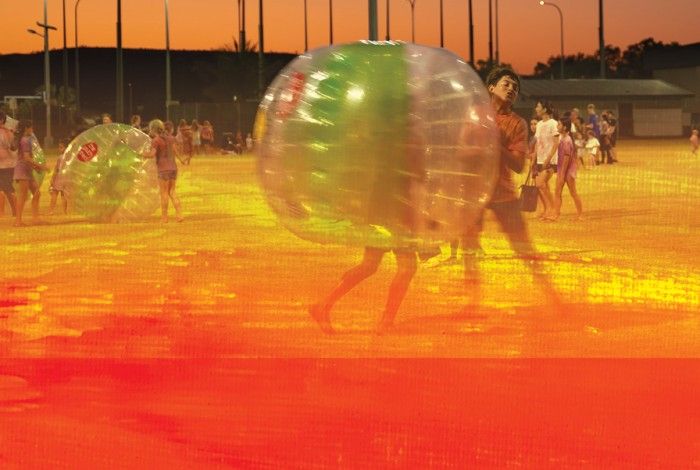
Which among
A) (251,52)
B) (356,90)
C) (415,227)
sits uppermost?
(251,52)

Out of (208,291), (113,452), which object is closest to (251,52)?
(208,291)

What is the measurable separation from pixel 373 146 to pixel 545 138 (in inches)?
404

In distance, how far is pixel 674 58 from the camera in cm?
10494

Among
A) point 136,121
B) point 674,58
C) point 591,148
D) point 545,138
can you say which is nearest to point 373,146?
point 545,138

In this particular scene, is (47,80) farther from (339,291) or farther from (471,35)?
(339,291)

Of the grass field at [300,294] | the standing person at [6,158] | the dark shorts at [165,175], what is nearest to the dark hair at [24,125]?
the standing person at [6,158]

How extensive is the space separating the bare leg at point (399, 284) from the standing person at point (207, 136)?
44.8m

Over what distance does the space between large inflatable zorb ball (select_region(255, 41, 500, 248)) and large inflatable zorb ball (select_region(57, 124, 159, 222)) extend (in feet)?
32.5

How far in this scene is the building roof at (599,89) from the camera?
81.4 meters

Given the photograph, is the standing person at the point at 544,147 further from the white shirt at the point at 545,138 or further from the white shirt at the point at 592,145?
the white shirt at the point at 592,145

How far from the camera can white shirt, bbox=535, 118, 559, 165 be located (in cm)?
1772

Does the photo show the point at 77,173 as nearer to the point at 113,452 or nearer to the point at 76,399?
the point at 76,399

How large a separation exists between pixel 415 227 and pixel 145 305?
112 inches

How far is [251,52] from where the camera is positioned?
87812 millimetres
